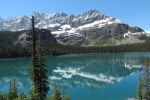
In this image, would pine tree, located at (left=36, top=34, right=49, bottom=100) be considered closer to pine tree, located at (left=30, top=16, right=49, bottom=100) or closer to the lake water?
pine tree, located at (left=30, top=16, right=49, bottom=100)

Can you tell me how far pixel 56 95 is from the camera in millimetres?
36750

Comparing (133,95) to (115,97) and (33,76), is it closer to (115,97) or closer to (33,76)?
(115,97)

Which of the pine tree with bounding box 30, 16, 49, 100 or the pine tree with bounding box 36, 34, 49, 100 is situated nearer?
the pine tree with bounding box 30, 16, 49, 100

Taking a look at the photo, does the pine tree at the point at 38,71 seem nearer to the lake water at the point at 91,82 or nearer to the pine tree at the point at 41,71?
the pine tree at the point at 41,71

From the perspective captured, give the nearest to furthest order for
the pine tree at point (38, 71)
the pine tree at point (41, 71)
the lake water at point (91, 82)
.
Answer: the pine tree at point (38, 71)
the pine tree at point (41, 71)
the lake water at point (91, 82)

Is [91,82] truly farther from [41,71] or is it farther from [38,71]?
[38,71]

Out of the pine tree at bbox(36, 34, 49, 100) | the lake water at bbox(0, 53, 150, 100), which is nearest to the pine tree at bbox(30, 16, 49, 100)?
the pine tree at bbox(36, 34, 49, 100)

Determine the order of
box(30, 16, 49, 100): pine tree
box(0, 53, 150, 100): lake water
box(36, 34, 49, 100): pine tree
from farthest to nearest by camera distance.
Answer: box(0, 53, 150, 100): lake water < box(36, 34, 49, 100): pine tree < box(30, 16, 49, 100): pine tree

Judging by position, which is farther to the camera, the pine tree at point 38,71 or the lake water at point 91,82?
the lake water at point 91,82

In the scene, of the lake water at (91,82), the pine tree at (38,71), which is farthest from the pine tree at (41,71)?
the lake water at (91,82)

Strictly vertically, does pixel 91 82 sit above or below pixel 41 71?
below

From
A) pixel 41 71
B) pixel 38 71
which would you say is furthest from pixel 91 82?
pixel 38 71

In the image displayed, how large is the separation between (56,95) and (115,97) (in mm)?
33356

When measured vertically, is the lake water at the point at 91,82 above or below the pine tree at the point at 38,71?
below
